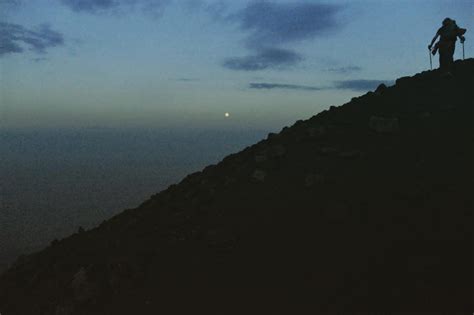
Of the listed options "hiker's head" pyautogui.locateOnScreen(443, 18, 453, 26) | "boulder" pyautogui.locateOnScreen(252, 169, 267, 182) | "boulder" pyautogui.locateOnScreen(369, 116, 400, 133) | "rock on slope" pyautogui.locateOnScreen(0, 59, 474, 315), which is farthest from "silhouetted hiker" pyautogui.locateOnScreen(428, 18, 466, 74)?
"boulder" pyautogui.locateOnScreen(252, 169, 267, 182)

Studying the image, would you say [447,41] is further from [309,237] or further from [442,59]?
[309,237]

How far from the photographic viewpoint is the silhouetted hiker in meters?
16.2

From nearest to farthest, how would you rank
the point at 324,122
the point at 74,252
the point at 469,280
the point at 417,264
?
the point at 469,280
the point at 417,264
the point at 74,252
the point at 324,122

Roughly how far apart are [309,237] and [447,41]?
37.9ft

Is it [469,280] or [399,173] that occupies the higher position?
[399,173]

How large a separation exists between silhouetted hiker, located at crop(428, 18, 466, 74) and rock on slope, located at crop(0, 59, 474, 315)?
199 centimetres

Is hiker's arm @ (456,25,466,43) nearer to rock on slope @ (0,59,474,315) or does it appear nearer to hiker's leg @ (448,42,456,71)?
hiker's leg @ (448,42,456,71)

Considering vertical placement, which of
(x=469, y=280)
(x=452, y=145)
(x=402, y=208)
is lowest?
(x=469, y=280)

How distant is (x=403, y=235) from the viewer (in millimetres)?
8820

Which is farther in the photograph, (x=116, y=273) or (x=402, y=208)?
(x=116, y=273)

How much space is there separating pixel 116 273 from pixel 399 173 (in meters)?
7.75

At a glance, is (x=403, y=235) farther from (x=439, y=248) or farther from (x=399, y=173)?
(x=399, y=173)

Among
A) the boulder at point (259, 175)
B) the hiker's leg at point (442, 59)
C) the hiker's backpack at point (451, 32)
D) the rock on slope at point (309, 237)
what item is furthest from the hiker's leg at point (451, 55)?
the boulder at point (259, 175)

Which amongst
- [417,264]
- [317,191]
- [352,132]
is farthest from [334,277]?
[352,132]
